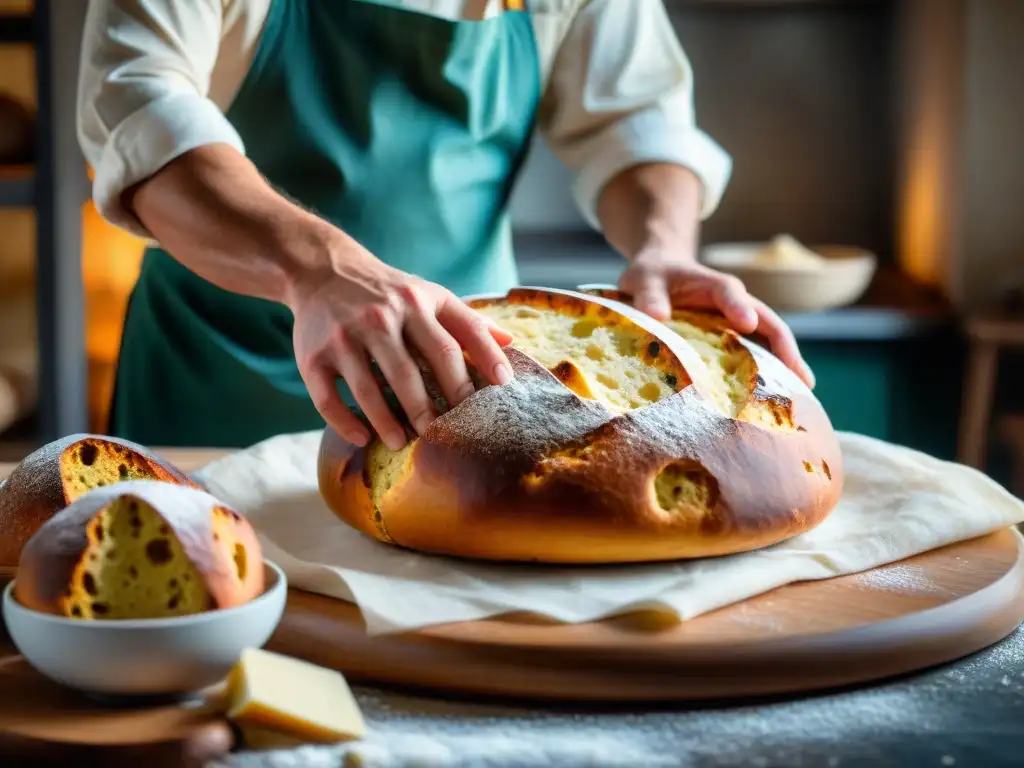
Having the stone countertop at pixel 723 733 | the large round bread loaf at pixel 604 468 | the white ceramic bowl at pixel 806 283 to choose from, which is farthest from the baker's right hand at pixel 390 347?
the white ceramic bowl at pixel 806 283

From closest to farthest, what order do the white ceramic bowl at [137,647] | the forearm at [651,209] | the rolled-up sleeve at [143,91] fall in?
1. the white ceramic bowl at [137,647]
2. the rolled-up sleeve at [143,91]
3. the forearm at [651,209]

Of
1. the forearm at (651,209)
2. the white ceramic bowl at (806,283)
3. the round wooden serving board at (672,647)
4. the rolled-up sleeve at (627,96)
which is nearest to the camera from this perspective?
the round wooden serving board at (672,647)

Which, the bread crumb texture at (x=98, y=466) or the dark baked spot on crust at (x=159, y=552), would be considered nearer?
the dark baked spot on crust at (x=159, y=552)

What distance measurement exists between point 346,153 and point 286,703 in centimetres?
99

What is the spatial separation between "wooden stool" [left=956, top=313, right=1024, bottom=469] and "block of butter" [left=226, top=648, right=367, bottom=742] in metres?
2.09

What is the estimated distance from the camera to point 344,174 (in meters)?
1.56

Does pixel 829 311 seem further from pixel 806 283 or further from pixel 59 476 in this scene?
pixel 59 476

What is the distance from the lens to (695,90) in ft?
11.4

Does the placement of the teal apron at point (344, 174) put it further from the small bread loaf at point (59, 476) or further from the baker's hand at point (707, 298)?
the small bread loaf at point (59, 476)

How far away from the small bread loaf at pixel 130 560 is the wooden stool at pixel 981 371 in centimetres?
212

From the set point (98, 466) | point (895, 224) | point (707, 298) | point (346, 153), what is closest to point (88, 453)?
point (98, 466)

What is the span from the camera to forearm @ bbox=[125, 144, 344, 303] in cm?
111

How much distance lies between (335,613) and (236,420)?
821 millimetres

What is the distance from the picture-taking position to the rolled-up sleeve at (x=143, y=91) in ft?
4.07
